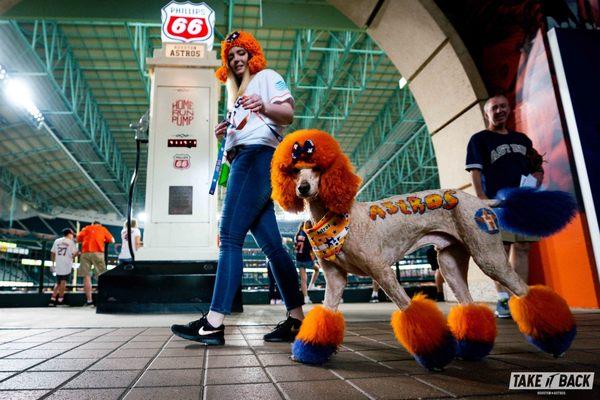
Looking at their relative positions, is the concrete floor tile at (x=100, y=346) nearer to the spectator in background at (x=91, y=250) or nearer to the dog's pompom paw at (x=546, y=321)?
the dog's pompom paw at (x=546, y=321)

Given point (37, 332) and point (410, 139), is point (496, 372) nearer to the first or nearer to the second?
point (37, 332)

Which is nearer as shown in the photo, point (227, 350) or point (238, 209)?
point (227, 350)

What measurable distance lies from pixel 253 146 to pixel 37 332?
1919 millimetres

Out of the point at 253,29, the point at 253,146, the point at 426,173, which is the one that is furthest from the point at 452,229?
the point at 426,173

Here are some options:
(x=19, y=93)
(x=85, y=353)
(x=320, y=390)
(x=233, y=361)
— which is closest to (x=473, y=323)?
(x=320, y=390)

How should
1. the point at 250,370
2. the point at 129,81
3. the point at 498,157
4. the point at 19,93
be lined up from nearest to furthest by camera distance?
1. the point at 250,370
2. the point at 498,157
3. the point at 19,93
4. the point at 129,81

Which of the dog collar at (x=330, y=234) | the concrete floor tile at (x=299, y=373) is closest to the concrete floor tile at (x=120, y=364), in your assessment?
the concrete floor tile at (x=299, y=373)

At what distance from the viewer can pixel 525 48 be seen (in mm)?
3588

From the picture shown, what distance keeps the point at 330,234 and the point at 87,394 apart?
2.88ft

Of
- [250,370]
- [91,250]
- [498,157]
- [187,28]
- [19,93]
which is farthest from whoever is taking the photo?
[19,93]

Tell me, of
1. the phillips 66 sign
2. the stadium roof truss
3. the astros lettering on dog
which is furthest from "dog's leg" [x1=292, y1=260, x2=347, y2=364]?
the stadium roof truss

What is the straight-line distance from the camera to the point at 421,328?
1241 mm

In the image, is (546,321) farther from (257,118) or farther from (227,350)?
(257,118)

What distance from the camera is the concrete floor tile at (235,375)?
118 centimetres
